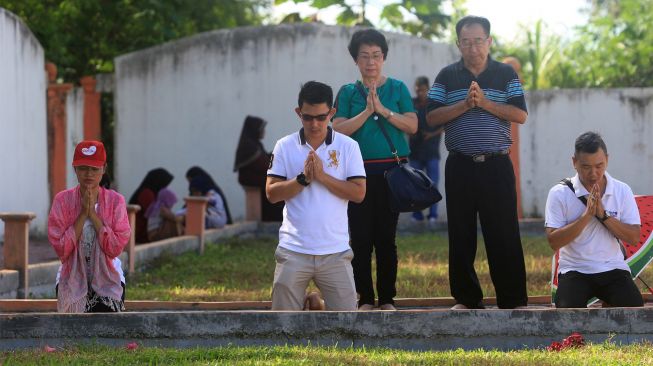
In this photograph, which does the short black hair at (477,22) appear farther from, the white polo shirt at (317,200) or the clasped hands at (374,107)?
the white polo shirt at (317,200)

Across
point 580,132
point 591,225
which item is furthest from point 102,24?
point 591,225

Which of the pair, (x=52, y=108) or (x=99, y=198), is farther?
(x=52, y=108)

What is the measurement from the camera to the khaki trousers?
7.86 metres

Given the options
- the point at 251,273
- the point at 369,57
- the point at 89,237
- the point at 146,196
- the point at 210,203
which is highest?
the point at 369,57

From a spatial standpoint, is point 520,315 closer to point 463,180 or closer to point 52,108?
point 463,180

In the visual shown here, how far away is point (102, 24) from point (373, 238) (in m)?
18.0

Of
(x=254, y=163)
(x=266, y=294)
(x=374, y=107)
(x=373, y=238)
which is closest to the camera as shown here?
(x=374, y=107)

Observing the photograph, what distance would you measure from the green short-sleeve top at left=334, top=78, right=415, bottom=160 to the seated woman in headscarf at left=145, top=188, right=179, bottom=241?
8.12m

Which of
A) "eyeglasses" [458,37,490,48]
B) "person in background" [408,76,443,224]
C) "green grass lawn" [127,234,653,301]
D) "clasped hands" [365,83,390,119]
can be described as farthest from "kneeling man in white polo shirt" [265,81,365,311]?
"person in background" [408,76,443,224]

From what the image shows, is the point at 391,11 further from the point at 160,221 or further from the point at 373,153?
the point at 373,153

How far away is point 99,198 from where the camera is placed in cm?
829

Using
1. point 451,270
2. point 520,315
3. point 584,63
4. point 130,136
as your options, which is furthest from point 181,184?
point 520,315

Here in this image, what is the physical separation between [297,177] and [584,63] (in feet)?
65.9

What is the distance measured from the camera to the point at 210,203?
17.7 metres
